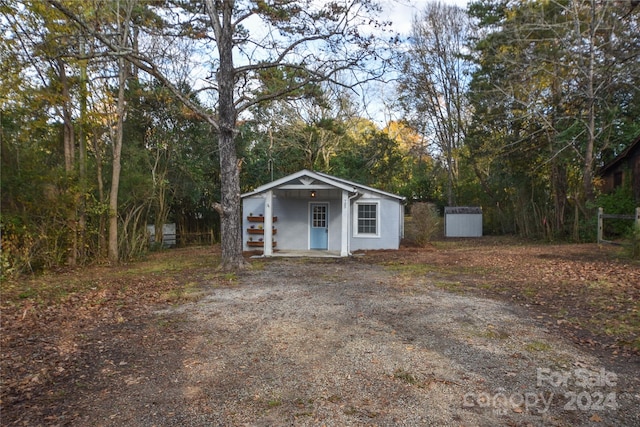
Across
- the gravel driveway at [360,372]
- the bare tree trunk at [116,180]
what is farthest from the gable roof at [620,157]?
the bare tree trunk at [116,180]

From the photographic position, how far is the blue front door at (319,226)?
591 inches

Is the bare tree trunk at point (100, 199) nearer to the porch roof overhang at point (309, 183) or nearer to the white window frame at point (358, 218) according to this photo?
the porch roof overhang at point (309, 183)

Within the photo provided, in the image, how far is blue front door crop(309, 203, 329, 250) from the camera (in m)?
15.0

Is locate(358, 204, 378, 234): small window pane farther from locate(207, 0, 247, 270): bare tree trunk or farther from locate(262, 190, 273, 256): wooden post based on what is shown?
locate(207, 0, 247, 270): bare tree trunk

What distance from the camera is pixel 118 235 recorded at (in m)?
12.2

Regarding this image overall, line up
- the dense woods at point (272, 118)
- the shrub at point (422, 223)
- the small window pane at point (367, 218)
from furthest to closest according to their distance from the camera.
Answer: the shrub at point (422, 223)
the small window pane at point (367, 218)
the dense woods at point (272, 118)

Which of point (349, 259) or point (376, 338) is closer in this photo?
point (376, 338)

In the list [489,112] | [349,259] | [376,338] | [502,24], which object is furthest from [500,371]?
[502,24]

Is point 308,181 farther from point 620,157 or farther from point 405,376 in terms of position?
point 620,157

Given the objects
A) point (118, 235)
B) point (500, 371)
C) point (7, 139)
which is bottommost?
point (500, 371)

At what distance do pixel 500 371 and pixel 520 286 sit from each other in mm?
4346

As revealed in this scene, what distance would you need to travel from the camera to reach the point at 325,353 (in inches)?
159

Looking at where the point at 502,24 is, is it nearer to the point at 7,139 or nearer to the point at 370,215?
the point at 370,215

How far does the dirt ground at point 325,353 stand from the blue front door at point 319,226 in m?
7.23
